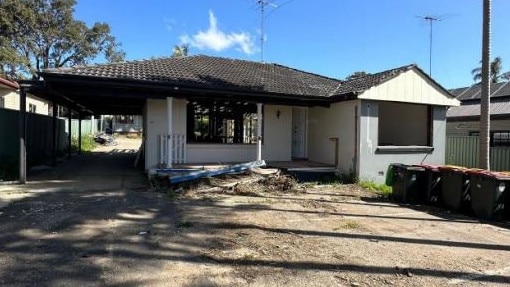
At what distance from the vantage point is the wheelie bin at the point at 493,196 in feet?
28.4

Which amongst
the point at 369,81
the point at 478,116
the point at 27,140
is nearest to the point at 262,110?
the point at 369,81

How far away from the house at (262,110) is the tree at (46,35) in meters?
22.3

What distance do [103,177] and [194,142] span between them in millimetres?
3075

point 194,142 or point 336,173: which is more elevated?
point 194,142

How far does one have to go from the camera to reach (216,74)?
47.9 feet

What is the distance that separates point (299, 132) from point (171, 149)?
5.55m

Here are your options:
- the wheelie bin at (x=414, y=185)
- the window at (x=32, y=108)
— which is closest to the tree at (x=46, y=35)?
the window at (x=32, y=108)

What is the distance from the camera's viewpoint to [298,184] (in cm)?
1276

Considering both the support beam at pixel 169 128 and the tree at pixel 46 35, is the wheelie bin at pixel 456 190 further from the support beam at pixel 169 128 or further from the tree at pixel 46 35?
the tree at pixel 46 35

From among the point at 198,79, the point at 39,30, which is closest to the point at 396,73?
the point at 198,79

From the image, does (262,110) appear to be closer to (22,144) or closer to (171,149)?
(171,149)

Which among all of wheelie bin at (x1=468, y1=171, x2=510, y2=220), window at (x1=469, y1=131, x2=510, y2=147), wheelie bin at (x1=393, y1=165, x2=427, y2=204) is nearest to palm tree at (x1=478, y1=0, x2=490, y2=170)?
wheelie bin at (x1=393, y1=165, x2=427, y2=204)

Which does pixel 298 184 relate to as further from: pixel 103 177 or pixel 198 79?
pixel 103 177

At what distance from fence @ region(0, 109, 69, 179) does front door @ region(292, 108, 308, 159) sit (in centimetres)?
939
